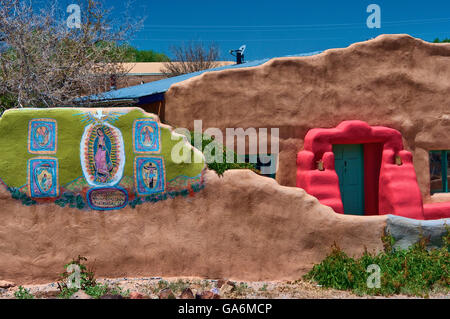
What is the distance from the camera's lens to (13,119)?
25.2 ft

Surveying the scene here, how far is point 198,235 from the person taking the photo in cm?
779

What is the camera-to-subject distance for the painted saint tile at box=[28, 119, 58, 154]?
7699 millimetres

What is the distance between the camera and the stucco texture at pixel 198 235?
24.9ft

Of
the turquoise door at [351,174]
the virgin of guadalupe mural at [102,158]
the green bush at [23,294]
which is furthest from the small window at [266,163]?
the green bush at [23,294]

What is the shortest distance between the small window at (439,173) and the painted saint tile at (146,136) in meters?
7.40

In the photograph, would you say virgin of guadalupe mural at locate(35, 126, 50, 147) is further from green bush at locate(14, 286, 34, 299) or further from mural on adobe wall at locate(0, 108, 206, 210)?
green bush at locate(14, 286, 34, 299)

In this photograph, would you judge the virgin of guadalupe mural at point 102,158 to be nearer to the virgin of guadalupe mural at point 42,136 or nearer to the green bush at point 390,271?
the virgin of guadalupe mural at point 42,136

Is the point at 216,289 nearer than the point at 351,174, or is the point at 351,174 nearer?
the point at 216,289

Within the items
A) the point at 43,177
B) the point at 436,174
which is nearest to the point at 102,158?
the point at 43,177

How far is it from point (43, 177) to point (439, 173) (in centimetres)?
981

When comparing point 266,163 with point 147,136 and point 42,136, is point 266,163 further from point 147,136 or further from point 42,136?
point 42,136
